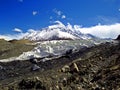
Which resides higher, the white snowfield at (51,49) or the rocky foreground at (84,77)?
the white snowfield at (51,49)

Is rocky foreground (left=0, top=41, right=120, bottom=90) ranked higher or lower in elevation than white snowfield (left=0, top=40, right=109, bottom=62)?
lower

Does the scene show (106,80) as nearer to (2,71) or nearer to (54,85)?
(54,85)

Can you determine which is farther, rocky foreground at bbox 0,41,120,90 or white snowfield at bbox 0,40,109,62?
white snowfield at bbox 0,40,109,62

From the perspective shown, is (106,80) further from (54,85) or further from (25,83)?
(25,83)

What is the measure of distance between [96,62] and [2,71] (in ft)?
38.3

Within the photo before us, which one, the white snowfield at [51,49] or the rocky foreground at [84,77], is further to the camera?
the white snowfield at [51,49]

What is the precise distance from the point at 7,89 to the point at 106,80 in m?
6.09

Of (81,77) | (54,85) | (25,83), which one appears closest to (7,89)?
(25,83)

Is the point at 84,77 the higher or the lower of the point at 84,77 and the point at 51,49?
the lower

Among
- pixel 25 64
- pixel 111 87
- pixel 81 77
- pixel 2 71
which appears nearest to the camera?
pixel 111 87

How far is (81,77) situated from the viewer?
2059 cm

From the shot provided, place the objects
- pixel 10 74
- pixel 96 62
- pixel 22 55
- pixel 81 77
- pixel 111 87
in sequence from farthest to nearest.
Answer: pixel 22 55, pixel 10 74, pixel 96 62, pixel 81 77, pixel 111 87

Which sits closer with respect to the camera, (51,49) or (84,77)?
(84,77)

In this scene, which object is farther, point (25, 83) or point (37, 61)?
point (37, 61)
